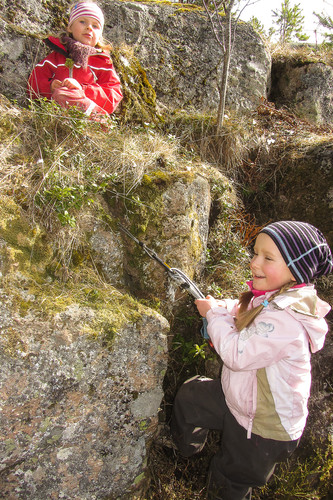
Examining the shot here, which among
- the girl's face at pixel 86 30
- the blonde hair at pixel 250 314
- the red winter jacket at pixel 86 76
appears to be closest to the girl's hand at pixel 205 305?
the blonde hair at pixel 250 314

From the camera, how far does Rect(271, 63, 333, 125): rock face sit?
18.6ft

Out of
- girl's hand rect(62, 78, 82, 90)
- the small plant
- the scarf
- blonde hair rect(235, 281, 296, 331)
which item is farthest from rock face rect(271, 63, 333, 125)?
the small plant

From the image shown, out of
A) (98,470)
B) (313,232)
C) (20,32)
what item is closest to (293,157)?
(313,232)

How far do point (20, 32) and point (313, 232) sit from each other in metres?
3.79

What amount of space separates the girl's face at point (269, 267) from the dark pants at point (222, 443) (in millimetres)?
924

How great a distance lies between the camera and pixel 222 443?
2.46m

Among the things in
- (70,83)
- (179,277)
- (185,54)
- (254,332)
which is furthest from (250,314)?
(185,54)

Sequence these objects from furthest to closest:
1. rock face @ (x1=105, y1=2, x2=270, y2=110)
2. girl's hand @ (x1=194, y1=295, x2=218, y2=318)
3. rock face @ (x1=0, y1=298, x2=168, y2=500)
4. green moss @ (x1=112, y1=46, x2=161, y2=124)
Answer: rock face @ (x1=105, y1=2, x2=270, y2=110) → green moss @ (x1=112, y1=46, x2=161, y2=124) → girl's hand @ (x1=194, y1=295, x2=218, y2=318) → rock face @ (x1=0, y1=298, x2=168, y2=500)

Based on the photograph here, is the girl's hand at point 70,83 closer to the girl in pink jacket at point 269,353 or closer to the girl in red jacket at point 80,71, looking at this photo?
the girl in red jacket at point 80,71

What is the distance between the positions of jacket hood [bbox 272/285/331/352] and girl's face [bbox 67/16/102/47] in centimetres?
347

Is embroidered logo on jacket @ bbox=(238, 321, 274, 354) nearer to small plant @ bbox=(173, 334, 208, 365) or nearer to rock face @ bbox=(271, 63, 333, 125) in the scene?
small plant @ bbox=(173, 334, 208, 365)

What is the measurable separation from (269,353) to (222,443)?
2.93 feet

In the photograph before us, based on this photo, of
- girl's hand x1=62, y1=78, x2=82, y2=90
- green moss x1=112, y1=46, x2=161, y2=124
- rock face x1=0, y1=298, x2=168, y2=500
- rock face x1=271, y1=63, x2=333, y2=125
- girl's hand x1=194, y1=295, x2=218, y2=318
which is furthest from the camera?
rock face x1=271, y1=63, x2=333, y2=125

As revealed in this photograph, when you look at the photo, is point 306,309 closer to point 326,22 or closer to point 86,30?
point 86,30
